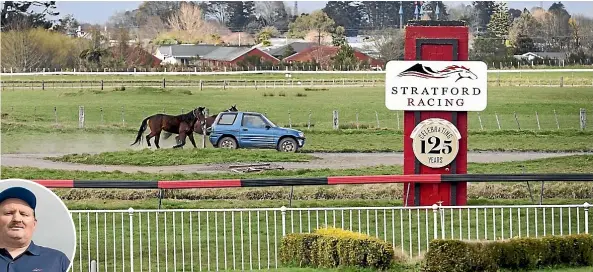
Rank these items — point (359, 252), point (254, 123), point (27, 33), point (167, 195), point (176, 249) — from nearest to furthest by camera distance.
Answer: point (359, 252)
point (176, 249)
point (167, 195)
point (254, 123)
point (27, 33)

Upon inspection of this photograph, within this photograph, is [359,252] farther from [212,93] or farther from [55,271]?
[212,93]

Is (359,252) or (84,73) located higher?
(84,73)

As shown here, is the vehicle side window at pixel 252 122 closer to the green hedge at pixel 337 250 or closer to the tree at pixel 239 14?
the tree at pixel 239 14

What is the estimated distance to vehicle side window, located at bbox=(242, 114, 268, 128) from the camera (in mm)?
16156

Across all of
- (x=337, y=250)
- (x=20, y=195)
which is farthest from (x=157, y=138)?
(x=20, y=195)

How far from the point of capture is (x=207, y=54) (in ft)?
61.7

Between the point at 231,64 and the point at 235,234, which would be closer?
the point at 235,234

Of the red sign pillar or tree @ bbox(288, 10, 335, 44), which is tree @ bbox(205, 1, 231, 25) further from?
the red sign pillar

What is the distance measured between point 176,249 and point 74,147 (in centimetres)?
698

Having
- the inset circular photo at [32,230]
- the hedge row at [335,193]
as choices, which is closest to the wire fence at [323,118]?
the hedge row at [335,193]

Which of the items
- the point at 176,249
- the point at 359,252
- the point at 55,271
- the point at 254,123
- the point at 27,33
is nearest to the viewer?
the point at 55,271

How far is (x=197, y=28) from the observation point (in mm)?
18797

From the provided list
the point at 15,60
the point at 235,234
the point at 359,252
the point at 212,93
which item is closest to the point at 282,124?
the point at 212,93

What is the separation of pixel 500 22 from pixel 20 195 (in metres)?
12.3
